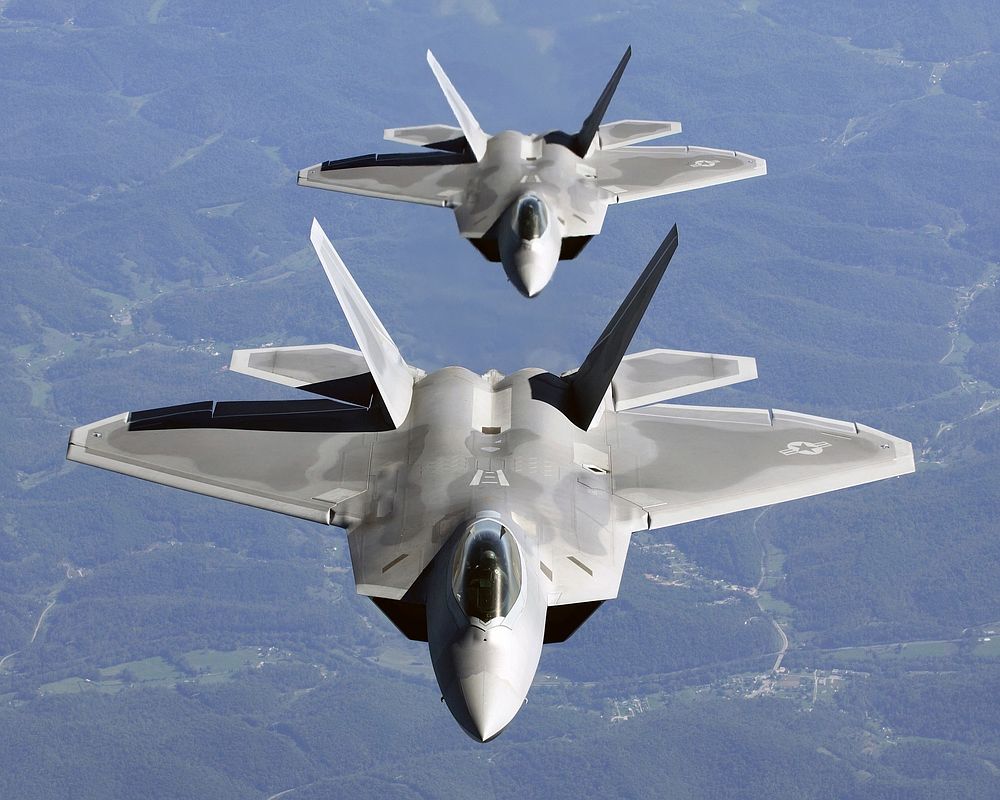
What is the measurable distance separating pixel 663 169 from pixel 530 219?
24.9 ft

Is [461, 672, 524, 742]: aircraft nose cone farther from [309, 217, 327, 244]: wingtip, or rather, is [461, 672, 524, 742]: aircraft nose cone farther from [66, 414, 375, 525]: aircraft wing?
[309, 217, 327, 244]: wingtip

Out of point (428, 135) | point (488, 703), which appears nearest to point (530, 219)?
point (428, 135)

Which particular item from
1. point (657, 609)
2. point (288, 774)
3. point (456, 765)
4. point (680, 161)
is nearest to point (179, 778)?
point (288, 774)

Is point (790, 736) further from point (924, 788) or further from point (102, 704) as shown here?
point (102, 704)

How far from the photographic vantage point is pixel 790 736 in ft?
612

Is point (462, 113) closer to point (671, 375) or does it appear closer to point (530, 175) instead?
point (530, 175)

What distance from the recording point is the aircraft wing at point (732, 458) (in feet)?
88.3

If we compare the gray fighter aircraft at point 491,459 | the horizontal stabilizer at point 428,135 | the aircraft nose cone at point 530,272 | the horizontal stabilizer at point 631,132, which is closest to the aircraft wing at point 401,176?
the horizontal stabilizer at point 428,135

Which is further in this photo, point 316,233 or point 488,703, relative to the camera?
point 316,233

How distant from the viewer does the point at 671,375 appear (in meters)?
29.8

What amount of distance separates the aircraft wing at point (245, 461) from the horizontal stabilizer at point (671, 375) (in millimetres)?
5744

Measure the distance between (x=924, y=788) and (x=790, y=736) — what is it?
1916 centimetres

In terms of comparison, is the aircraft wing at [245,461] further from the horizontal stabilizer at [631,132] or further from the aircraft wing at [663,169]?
the horizontal stabilizer at [631,132]

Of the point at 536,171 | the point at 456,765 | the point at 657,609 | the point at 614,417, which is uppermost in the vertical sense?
the point at 657,609
